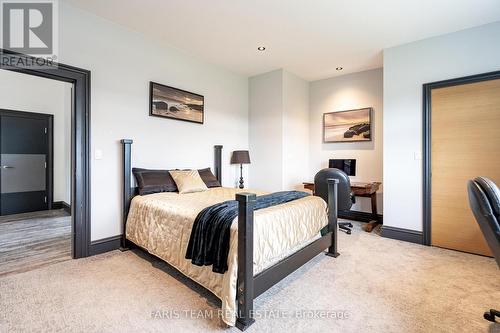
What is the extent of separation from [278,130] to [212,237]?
3.06m

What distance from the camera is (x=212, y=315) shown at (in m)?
1.74

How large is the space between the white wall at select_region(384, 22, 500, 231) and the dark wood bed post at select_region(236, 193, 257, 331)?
2.84 m

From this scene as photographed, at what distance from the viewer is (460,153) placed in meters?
3.05

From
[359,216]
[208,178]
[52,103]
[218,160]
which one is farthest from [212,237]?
[52,103]

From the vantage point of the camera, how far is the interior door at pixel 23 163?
4555 mm

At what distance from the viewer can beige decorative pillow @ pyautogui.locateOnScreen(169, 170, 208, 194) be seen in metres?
3.16

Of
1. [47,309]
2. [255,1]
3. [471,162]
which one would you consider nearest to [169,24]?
[255,1]

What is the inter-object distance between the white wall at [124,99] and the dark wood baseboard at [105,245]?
0.06 meters

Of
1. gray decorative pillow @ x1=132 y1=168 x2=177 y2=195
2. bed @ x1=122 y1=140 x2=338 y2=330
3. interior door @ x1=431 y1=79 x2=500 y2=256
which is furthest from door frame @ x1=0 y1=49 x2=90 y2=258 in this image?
interior door @ x1=431 y1=79 x2=500 y2=256

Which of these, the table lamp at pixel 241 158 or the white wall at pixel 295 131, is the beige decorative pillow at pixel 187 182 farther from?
the white wall at pixel 295 131

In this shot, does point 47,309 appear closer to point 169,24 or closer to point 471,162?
point 169,24

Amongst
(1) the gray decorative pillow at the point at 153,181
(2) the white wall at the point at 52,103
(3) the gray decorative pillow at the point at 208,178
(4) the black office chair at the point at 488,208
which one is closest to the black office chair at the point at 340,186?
(3) the gray decorative pillow at the point at 208,178

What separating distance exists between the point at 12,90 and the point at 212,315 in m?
5.74

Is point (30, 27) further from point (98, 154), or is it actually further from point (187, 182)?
point (187, 182)
